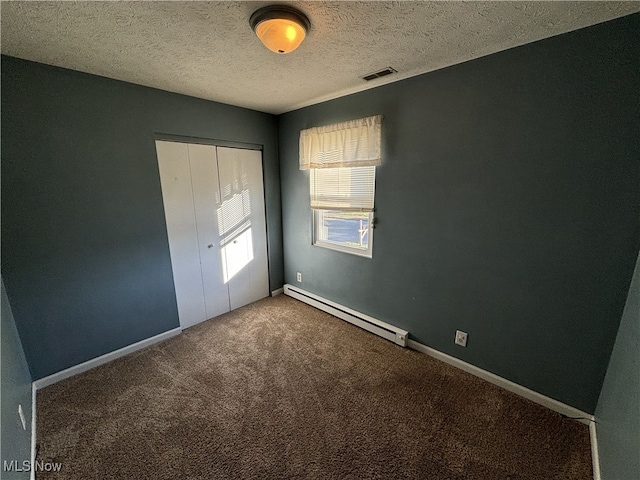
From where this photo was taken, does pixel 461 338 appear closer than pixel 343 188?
Yes

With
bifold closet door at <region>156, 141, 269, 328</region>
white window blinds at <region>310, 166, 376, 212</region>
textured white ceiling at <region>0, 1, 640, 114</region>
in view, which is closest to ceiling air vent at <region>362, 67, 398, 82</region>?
textured white ceiling at <region>0, 1, 640, 114</region>

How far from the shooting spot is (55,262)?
1911 mm

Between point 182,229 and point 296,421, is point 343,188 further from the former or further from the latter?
point 296,421

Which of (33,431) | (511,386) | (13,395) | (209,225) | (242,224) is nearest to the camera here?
(13,395)

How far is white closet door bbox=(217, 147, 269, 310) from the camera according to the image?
9.42 ft

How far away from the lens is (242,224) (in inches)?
121

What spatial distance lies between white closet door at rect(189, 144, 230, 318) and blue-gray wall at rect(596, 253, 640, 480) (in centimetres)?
311

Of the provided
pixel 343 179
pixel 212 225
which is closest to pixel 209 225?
pixel 212 225

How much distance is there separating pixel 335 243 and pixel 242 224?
1.14m

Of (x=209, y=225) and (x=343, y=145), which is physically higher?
(x=343, y=145)

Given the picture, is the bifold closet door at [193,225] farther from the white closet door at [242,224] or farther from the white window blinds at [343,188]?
the white window blinds at [343,188]

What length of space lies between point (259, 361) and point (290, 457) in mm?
876

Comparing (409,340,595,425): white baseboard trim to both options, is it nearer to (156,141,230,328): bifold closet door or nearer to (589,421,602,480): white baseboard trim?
(589,421,602,480): white baseboard trim

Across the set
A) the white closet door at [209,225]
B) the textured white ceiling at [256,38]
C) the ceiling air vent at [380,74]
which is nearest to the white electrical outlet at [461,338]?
the textured white ceiling at [256,38]
